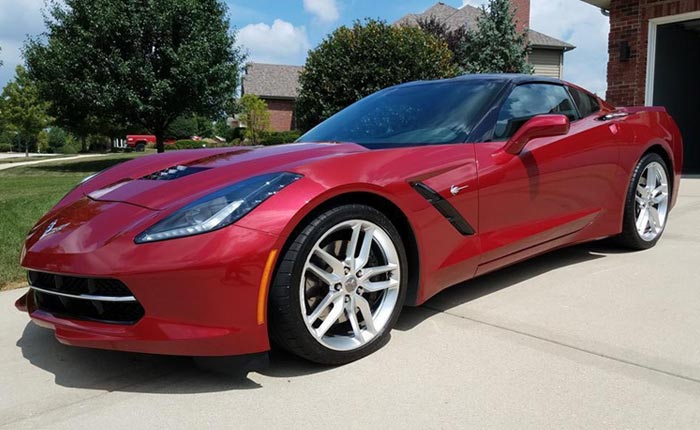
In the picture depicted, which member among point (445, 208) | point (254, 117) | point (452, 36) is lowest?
point (445, 208)

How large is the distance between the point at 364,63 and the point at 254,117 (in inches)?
924

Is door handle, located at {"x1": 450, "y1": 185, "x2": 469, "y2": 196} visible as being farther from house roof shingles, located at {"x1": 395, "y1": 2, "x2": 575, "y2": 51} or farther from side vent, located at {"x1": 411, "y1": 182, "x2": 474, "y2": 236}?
house roof shingles, located at {"x1": 395, "y1": 2, "x2": 575, "y2": 51}

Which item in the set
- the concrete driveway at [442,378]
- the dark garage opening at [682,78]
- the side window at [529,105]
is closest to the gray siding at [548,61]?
the dark garage opening at [682,78]

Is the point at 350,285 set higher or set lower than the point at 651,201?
lower

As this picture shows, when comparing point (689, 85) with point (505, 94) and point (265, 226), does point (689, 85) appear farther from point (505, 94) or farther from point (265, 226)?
point (265, 226)

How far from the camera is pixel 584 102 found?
4102mm

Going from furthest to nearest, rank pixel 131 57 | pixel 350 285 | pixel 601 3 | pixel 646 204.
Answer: pixel 131 57 < pixel 601 3 < pixel 646 204 < pixel 350 285

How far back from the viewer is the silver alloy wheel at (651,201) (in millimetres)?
4469

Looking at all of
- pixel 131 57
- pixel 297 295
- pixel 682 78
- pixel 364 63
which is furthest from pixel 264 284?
pixel 131 57

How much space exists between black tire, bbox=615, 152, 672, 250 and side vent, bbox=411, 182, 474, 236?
1.97 meters

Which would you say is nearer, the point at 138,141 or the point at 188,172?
the point at 188,172

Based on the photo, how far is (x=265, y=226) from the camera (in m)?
2.20

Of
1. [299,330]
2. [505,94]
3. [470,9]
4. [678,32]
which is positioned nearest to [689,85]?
[678,32]

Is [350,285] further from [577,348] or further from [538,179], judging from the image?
[538,179]
